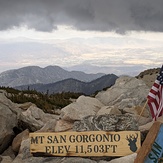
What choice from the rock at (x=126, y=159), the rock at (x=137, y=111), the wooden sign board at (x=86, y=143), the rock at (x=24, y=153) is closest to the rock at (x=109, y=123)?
the wooden sign board at (x=86, y=143)

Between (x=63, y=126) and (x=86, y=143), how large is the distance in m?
1.99

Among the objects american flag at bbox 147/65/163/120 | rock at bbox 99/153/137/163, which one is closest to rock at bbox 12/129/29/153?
rock at bbox 99/153/137/163

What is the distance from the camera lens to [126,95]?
14.6 m

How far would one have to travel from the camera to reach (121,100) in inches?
568

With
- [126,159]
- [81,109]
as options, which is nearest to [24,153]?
[81,109]

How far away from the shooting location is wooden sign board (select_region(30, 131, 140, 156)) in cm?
978

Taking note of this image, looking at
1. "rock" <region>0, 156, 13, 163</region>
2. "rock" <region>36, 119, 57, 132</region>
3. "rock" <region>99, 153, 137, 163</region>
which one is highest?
"rock" <region>36, 119, 57, 132</region>

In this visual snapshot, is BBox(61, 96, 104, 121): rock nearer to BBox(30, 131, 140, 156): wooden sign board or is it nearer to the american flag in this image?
BBox(30, 131, 140, 156): wooden sign board

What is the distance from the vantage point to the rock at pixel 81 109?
1194cm

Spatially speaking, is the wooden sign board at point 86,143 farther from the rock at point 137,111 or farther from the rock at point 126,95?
the rock at point 126,95

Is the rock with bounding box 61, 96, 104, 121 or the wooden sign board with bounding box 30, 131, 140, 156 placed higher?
the rock with bounding box 61, 96, 104, 121

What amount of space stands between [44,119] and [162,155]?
8.49m

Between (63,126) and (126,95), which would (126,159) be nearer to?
(63,126)

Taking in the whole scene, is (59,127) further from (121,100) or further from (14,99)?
(14,99)
